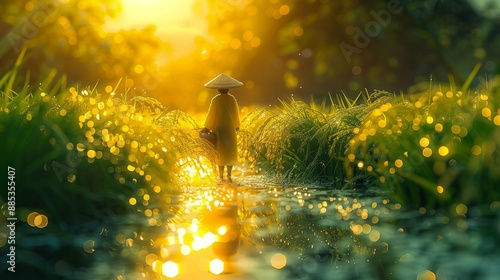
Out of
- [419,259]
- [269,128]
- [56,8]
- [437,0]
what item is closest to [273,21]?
[437,0]

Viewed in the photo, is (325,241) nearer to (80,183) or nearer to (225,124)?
(80,183)

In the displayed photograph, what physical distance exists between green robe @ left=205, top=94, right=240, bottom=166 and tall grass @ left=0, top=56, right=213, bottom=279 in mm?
4959

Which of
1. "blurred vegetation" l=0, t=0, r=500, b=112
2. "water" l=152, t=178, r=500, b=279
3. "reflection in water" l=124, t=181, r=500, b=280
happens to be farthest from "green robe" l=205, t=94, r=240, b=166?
"blurred vegetation" l=0, t=0, r=500, b=112

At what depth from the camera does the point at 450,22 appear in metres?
25.9

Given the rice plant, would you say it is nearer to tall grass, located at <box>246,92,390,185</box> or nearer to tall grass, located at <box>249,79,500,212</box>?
tall grass, located at <box>249,79,500,212</box>

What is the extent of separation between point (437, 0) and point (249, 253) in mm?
20217

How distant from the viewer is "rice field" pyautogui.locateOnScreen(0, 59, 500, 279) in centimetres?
693

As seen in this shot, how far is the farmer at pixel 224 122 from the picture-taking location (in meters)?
15.9

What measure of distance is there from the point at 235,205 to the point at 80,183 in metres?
2.87

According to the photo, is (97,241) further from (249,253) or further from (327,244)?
A: (327,244)

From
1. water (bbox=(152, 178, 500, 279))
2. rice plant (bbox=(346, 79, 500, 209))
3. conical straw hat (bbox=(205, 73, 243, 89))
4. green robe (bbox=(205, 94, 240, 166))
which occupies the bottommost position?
water (bbox=(152, 178, 500, 279))

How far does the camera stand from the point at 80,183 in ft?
30.0

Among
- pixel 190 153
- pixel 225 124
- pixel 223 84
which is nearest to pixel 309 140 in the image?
pixel 225 124

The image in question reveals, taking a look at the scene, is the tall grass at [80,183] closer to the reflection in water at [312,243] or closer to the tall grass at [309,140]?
the reflection in water at [312,243]
